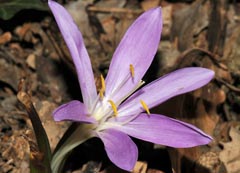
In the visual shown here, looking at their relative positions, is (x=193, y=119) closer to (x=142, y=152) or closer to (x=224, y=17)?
(x=142, y=152)

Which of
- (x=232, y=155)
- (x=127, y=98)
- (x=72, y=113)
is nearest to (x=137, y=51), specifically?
(x=127, y=98)

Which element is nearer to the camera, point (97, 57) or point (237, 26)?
point (97, 57)

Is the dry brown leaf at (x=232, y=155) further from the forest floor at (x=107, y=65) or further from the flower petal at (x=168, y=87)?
the flower petal at (x=168, y=87)

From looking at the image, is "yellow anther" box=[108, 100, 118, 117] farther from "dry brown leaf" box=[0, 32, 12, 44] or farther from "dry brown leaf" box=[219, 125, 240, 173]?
"dry brown leaf" box=[0, 32, 12, 44]

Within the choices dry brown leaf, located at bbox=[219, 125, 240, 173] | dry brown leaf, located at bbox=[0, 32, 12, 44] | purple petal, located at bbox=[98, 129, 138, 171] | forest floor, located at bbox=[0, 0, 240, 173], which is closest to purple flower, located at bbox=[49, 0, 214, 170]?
purple petal, located at bbox=[98, 129, 138, 171]

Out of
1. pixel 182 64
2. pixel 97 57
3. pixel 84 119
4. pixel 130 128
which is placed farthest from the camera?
pixel 97 57

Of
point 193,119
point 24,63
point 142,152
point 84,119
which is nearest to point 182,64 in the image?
point 193,119

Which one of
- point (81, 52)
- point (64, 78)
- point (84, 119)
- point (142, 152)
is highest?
point (81, 52)
